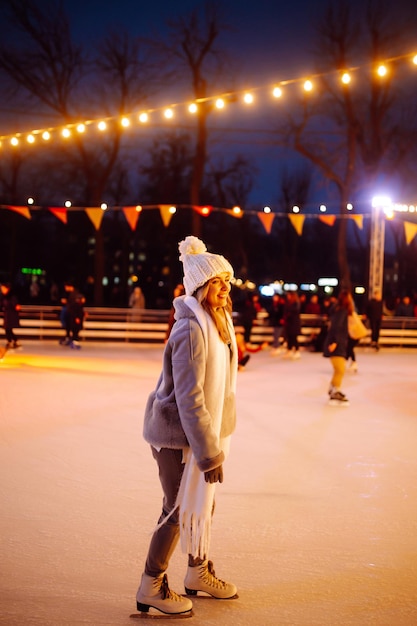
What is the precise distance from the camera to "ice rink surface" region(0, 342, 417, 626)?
10.7ft

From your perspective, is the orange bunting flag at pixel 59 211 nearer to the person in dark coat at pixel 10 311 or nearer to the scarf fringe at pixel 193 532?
the person in dark coat at pixel 10 311

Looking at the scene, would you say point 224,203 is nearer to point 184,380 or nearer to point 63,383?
point 63,383

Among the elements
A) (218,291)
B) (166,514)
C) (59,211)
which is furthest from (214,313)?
(59,211)

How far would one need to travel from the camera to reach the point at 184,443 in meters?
3.08

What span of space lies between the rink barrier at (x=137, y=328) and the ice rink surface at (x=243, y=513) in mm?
10102

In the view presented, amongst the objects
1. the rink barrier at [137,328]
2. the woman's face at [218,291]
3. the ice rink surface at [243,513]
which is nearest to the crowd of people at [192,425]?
the woman's face at [218,291]

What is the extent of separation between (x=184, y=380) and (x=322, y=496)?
249cm

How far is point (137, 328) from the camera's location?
2009 cm

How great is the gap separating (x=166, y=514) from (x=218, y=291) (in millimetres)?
940

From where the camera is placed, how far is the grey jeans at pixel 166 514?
10.3ft

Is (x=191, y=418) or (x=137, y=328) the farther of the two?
(x=137, y=328)

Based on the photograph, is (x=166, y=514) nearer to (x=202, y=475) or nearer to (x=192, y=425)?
(x=202, y=475)

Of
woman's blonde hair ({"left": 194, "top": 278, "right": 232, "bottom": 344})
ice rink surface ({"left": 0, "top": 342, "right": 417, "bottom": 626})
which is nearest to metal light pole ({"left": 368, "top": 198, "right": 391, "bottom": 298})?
ice rink surface ({"left": 0, "top": 342, "right": 417, "bottom": 626})

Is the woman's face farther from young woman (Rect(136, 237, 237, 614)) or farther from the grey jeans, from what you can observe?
the grey jeans
